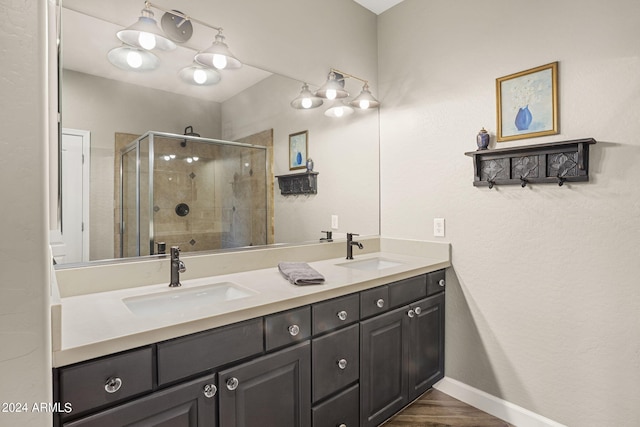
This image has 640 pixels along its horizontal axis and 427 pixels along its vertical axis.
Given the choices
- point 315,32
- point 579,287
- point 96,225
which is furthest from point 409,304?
point 315,32

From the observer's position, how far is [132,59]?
1518 mm

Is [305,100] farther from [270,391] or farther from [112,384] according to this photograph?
[112,384]

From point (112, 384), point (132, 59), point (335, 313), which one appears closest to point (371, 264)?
point (335, 313)

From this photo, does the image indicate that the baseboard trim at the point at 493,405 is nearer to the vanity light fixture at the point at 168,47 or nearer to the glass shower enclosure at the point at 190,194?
the glass shower enclosure at the point at 190,194

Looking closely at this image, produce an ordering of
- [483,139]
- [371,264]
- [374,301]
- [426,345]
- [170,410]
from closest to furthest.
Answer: [170,410]
[374,301]
[483,139]
[426,345]
[371,264]

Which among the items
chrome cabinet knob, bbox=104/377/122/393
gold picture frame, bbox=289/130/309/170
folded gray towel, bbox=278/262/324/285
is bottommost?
chrome cabinet knob, bbox=104/377/122/393

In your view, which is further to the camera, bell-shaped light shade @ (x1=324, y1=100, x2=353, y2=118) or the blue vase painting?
bell-shaped light shade @ (x1=324, y1=100, x2=353, y2=118)

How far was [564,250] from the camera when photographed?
172cm

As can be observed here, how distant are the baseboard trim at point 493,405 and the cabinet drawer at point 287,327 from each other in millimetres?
1338

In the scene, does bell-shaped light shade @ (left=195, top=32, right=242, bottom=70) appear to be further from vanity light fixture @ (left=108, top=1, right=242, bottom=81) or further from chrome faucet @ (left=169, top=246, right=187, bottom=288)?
chrome faucet @ (left=169, top=246, right=187, bottom=288)

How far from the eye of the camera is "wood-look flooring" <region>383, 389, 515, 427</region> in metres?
1.87

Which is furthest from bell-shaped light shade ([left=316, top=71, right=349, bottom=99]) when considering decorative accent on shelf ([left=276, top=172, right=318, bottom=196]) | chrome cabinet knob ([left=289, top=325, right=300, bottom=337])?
chrome cabinet knob ([left=289, top=325, right=300, bottom=337])

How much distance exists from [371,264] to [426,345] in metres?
0.60

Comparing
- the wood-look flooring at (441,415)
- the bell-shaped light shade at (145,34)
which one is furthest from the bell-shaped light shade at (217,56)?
the wood-look flooring at (441,415)
